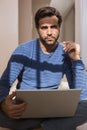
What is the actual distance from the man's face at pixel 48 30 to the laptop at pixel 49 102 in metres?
0.43

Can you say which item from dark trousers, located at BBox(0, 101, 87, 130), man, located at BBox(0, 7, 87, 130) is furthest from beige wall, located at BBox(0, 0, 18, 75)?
dark trousers, located at BBox(0, 101, 87, 130)

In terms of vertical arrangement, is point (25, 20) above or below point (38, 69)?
above

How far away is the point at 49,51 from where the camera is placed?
1.41 meters

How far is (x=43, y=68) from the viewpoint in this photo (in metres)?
1.34

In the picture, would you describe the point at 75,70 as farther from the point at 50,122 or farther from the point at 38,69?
the point at 50,122

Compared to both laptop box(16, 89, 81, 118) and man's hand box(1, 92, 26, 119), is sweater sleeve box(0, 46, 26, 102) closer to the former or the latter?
man's hand box(1, 92, 26, 119)

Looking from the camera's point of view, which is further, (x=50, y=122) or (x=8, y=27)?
(x=8, y=27)

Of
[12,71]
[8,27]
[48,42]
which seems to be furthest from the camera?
[8,27]

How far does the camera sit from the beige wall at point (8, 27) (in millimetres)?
2701

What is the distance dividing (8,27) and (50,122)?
1.78m

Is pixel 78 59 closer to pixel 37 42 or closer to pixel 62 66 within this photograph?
pixel 62 66

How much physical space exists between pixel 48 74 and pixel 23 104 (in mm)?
316

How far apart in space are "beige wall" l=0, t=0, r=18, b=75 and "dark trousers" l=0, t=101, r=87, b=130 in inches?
61.7

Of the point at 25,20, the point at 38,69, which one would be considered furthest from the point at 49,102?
the point at 25,20
